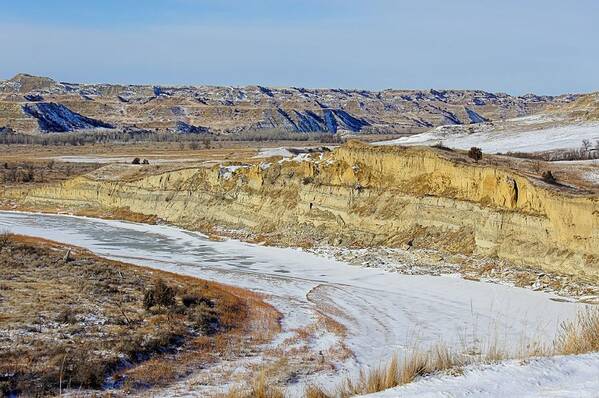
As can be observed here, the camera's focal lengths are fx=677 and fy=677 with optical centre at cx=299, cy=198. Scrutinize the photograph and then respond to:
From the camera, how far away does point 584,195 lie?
86.6ft

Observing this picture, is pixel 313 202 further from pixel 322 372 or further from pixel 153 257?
pixel 322 372

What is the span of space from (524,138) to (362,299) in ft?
137

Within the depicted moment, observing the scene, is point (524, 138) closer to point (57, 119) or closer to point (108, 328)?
point (108, 328)

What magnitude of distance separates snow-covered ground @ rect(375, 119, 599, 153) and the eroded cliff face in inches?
795

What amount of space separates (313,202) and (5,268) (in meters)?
18.8

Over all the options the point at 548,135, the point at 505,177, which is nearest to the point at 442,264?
the point at 505,177

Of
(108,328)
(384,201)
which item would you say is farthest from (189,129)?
(108,328)

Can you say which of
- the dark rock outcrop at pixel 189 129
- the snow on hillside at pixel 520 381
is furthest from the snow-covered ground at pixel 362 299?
the dark rock outcrop at pixel 189 129

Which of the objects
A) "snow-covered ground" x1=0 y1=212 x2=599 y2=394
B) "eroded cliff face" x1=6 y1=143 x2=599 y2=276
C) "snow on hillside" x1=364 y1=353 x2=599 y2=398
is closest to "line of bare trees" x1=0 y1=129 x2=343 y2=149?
"eroded cliff face" x1=6 y1=143 x2=599 y2=276

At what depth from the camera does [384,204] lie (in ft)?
117

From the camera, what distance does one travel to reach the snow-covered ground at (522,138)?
54094 mm

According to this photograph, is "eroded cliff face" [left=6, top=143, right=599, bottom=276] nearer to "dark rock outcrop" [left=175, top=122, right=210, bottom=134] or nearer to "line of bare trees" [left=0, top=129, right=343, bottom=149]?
"line of bare trees" [left=0, top=129, right=343, bottom=149]

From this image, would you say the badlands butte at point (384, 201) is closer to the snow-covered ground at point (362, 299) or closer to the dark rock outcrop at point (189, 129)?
the snow-covered ground at point (362, 299)

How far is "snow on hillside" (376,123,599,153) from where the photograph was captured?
5391 cm
